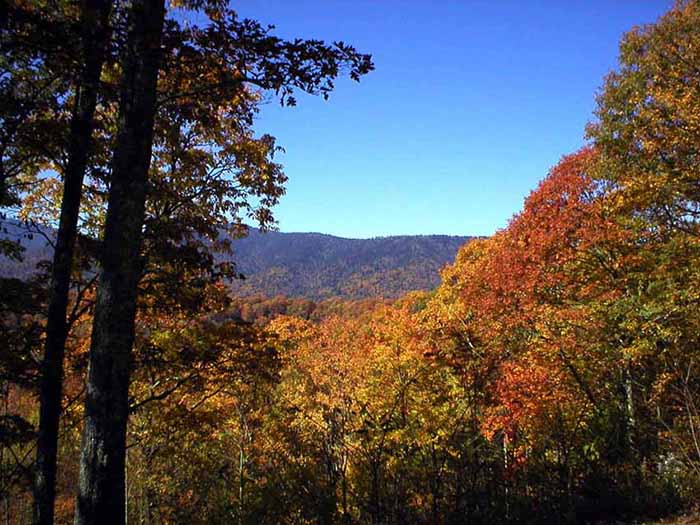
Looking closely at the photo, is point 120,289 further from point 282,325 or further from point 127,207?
point 282,325

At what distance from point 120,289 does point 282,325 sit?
50.9 ft

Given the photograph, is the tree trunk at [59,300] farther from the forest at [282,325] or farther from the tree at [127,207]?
the tree at [127,207]

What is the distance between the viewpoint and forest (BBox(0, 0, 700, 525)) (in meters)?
Answer: 4.76

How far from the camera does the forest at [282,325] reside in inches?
187

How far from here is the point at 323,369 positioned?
24312mm

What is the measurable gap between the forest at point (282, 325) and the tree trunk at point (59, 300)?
3 centimetres

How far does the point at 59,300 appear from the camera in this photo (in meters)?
6.49

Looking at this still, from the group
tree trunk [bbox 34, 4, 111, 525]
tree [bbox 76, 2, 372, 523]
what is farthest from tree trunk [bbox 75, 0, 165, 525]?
tree trunk [bbox 34, 4, 111, 525]

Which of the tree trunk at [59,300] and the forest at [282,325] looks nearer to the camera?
the forest at [282,325]

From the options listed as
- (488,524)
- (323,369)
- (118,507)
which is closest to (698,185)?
(488,524)

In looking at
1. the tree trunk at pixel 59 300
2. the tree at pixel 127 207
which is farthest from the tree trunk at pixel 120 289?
the tree trunk at pixel 59 300

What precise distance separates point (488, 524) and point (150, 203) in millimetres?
7581

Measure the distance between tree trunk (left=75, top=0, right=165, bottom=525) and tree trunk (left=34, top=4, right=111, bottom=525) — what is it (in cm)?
107

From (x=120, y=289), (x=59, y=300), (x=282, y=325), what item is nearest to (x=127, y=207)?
(x=120, y=289)
